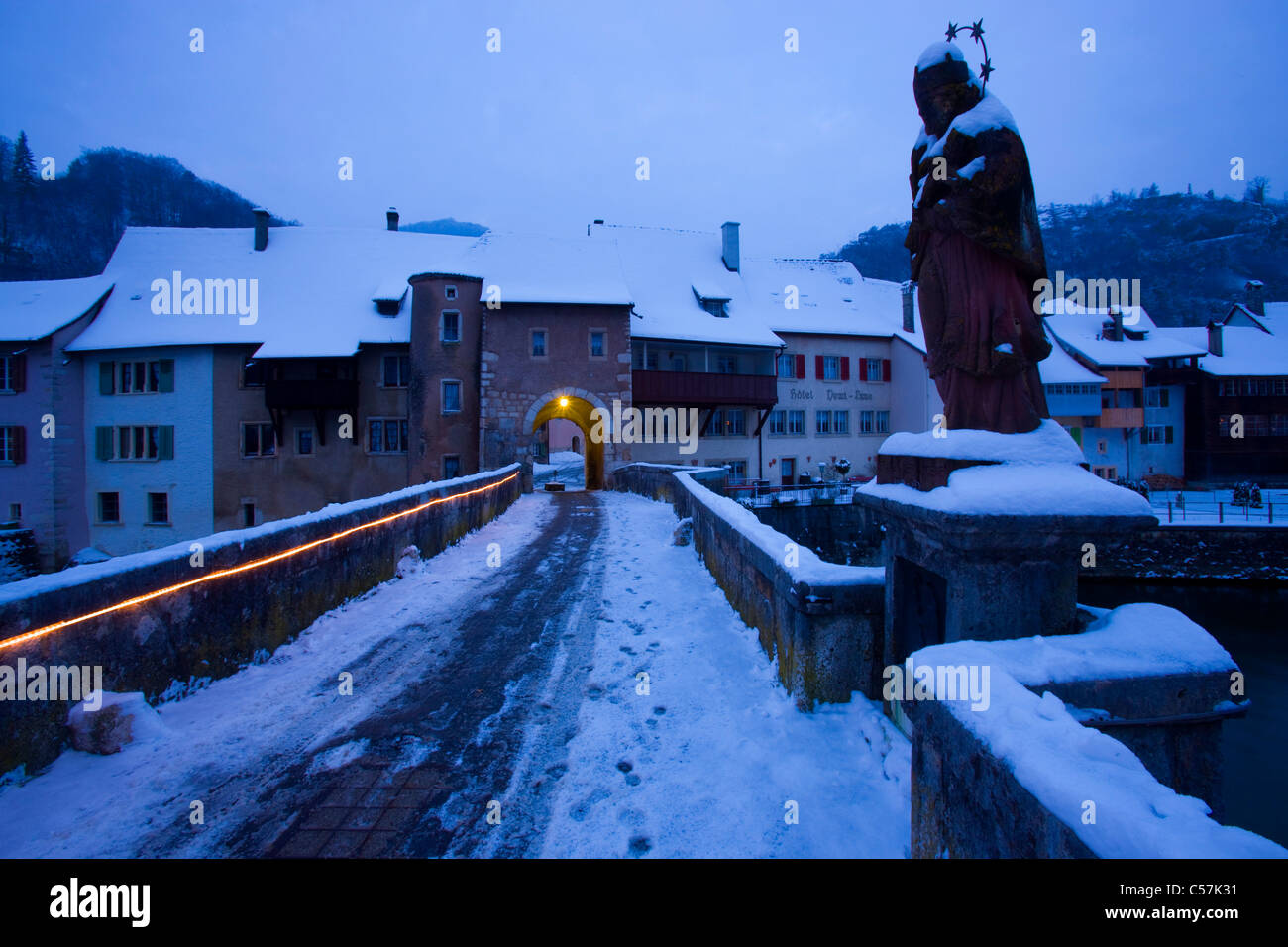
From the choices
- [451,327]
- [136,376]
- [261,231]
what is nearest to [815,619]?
[451,327]

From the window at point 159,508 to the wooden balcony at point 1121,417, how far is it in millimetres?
47213

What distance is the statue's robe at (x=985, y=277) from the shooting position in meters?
3.37

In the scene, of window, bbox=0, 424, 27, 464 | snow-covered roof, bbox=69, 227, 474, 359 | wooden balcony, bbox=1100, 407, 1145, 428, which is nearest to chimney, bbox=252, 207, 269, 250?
snow-covered roof, bbox=69, 227, 474, 359

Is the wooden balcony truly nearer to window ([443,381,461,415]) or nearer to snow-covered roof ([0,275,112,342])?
window ([443,381,461,415])

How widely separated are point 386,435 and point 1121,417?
38509 millimetres

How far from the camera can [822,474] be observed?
33.3m

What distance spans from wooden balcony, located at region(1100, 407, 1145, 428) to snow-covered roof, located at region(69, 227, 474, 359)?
35077 mm

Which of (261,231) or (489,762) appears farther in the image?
(261,231)

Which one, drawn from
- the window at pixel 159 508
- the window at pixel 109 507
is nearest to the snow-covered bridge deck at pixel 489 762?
the window at pixel 159 508

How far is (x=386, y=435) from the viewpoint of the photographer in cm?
2891

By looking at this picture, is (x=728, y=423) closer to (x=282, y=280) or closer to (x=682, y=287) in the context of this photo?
(x=682, y=287)

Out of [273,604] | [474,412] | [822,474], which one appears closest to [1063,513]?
[273,604]
